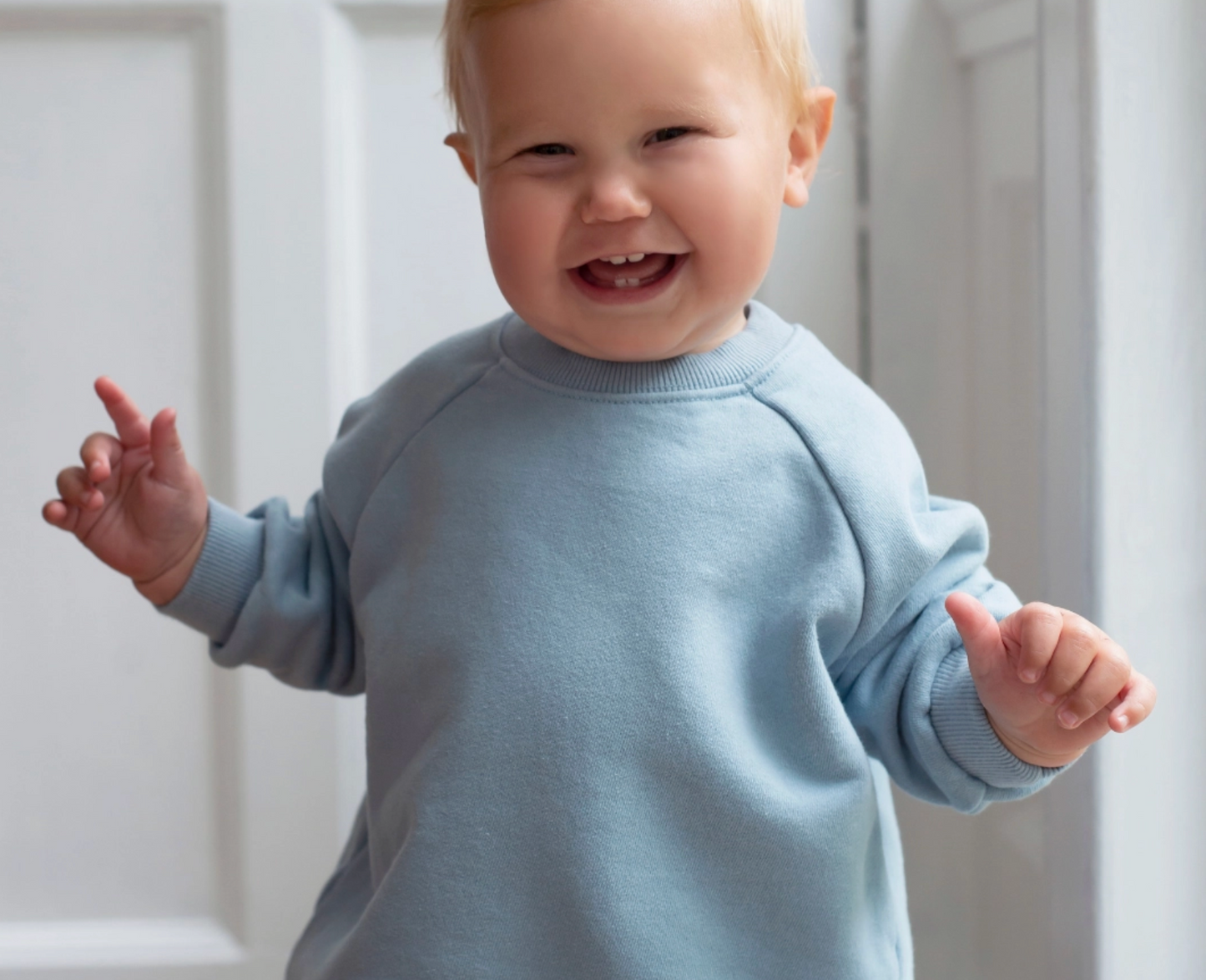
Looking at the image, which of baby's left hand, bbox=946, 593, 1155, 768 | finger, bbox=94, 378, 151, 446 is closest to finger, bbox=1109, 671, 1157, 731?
baby's left hand, bbox=946, 593, 1155, 768

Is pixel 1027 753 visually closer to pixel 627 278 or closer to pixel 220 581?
pixel 627 278

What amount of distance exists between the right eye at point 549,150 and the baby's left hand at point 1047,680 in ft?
1.08

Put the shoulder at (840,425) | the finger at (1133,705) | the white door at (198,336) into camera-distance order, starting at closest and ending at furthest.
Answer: the finger at (1133,705), the shoulder at (840,425), the white door at (198,336)

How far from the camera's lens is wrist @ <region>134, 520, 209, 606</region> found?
31.8 inches

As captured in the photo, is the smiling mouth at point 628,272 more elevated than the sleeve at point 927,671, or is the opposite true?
the smiling mouth at point 628,272

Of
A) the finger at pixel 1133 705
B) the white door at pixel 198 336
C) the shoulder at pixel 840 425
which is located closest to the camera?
the finger at pixel 1133 705

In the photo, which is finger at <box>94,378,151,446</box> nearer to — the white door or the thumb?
the white door

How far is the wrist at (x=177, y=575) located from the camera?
31.8 inches

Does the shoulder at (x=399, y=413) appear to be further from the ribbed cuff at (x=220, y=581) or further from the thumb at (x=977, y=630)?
the thumb at (x=977, y=630)

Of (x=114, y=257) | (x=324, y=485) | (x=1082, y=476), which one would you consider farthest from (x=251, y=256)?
(x=1082, y=476)

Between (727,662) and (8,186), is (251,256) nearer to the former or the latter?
(8,186)

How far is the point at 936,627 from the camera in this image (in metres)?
0.72

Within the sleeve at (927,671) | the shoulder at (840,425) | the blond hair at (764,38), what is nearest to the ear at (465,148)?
the blond hair at (764,38)

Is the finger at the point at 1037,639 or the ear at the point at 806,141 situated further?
the ear at the point at 806,141
